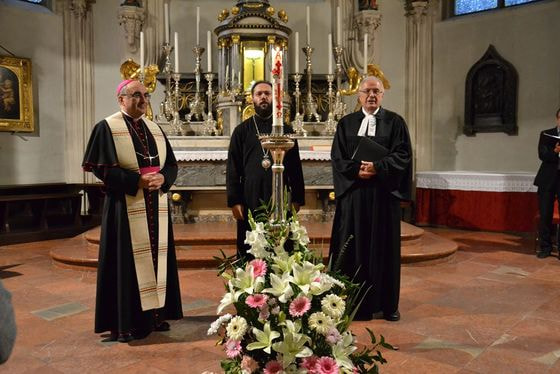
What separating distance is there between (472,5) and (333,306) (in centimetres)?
938

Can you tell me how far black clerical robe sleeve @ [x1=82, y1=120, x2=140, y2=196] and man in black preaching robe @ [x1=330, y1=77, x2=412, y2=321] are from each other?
4.91 ft

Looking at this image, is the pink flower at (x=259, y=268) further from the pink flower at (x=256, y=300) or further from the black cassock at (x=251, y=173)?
the black cassock at (x=251, y=173)

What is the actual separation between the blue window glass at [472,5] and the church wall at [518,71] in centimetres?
29

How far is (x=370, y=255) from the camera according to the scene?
149 inches

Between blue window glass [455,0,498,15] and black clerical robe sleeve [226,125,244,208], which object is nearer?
black clerical robe sleeve [226,125,244,208]

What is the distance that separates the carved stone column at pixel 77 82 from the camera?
9.06 m

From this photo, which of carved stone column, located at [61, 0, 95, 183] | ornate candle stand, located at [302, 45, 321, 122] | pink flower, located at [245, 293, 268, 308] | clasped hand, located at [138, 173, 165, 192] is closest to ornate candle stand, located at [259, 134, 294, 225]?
pink flower, located at [245, 293, 268, 308]

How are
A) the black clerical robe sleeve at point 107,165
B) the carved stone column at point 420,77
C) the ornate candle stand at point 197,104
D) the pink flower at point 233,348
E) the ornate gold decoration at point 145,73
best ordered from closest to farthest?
the pink flower at point 233,348 → the black clerical robe sleeve at point 107,165 → the ornate gold decoration at point 145,73 → the ornate candle stand at point 197,104 → the carved stone column at point 420,77

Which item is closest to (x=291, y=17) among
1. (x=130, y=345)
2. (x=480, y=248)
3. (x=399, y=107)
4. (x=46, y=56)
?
(x=399, y=107)

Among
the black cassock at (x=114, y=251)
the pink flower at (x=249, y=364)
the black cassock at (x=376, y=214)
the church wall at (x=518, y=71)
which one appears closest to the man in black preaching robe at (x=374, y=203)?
the black cassock at (x=376, y=214)

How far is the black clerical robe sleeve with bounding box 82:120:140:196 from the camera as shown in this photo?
3320 millimetres

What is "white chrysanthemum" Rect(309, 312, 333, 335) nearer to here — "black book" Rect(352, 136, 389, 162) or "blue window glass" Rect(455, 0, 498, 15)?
"black book" Rect(352, 136, 389, 162)

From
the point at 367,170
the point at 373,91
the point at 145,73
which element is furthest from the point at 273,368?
the point at 145,73

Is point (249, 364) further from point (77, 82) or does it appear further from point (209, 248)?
point (77, 82)
